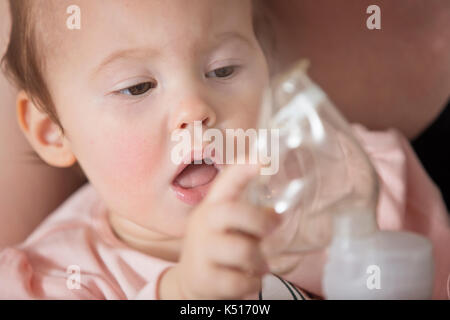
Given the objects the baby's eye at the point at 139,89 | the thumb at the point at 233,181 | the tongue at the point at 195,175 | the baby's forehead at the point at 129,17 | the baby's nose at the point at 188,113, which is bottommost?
the thumb at the point at 233,181

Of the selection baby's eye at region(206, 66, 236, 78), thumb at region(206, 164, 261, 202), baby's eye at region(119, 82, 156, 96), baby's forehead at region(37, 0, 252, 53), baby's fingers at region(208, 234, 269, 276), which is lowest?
baby's fingers at region(208, 234, 269, 276)

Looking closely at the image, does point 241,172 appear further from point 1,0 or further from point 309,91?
point 1,0

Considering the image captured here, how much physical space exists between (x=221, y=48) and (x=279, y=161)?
11 centimetres

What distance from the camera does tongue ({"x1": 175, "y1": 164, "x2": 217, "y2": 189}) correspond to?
0.49 meters

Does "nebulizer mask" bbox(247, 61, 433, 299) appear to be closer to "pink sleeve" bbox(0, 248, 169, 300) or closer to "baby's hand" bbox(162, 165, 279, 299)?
"baby's hand" bbox(162, 165, 279, 299)

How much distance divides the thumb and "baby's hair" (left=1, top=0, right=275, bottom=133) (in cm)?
17

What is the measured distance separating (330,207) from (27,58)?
0.99 ft

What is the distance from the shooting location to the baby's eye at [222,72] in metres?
0.48

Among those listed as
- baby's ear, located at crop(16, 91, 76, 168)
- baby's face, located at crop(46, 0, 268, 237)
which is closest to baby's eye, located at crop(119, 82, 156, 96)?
baby's face, located at crop(46, 0, 268, 237)

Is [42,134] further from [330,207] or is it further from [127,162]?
[330,207]

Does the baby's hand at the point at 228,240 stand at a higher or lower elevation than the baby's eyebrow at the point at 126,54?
lower

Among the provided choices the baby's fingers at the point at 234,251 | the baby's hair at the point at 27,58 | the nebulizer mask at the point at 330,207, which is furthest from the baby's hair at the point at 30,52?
the baby's fingers at the point at 234,251

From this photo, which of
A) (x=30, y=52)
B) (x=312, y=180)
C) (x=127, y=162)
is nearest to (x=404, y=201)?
(x=312, y=180)

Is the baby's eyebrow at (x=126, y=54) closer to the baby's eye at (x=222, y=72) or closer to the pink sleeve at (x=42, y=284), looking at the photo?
the baby's eye at (x=222, y=72)
